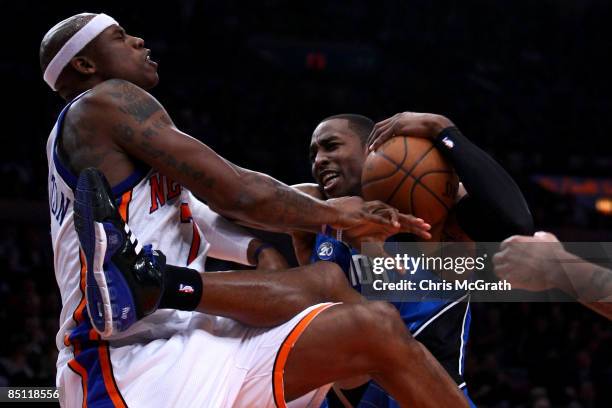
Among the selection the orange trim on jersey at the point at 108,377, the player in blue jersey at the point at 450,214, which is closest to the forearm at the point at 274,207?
the player in blue jersey at the point at 450,214

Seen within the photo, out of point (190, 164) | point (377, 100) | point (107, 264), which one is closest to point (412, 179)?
point (190, 164)

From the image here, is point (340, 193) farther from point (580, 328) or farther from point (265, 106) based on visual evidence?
point (265, 106)

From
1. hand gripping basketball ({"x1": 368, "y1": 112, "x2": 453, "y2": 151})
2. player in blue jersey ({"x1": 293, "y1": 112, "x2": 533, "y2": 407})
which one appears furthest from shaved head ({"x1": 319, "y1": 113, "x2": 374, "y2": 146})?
hand gripping basketball ({"x1": 368, "y1": 112, "x2": 453, "y2": 151})

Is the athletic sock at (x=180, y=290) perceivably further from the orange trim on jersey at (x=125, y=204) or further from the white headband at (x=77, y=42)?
the white headband at (x=77, y=42)

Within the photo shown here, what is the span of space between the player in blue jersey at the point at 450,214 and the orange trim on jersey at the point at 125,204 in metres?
0.78

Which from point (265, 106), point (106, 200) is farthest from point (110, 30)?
point (265, 106)

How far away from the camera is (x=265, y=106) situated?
13.0 metres

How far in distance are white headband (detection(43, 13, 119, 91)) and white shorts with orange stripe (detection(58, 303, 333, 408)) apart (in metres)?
1.21

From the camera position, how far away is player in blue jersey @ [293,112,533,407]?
3.60 metres

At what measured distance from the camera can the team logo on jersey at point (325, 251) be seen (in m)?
4.15

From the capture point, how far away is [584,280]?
3062mm

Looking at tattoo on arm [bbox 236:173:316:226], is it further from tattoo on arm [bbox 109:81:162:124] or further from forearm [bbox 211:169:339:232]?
tattoo on arm [bbox 109:81:162:124]

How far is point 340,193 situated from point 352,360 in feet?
4.66

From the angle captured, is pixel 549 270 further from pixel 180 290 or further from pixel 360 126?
pixel 360 126
